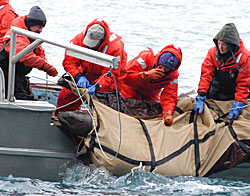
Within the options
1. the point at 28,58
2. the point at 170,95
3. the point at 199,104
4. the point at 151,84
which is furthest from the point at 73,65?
the point at 199,104

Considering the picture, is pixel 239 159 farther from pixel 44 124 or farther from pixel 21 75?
pixel 21 75

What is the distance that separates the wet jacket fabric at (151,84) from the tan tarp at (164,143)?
331 mm

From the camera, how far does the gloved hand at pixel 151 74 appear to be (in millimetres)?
6316

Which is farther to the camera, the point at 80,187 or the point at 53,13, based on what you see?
the point at 53,13

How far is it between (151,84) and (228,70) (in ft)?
2.97

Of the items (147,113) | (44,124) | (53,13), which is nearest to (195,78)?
(147,113)

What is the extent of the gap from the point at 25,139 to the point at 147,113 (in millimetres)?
1535

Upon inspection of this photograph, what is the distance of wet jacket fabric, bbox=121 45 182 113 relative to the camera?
21.0ft

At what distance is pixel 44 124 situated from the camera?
19.1 feet

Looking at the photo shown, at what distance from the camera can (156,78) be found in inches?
250

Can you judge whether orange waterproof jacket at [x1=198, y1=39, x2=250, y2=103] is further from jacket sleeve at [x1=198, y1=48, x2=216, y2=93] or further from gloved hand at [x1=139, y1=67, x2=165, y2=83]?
gloved hand at [x1=139, y1=67, x2=165, y2=83]

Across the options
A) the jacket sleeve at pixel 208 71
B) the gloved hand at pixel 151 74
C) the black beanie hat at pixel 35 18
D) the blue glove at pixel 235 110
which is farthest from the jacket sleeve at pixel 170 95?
the black beanie hat at pixel 35 18

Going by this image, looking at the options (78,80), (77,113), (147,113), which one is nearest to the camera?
(77,113)

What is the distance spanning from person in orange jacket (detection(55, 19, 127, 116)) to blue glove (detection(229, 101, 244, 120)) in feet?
4.28
